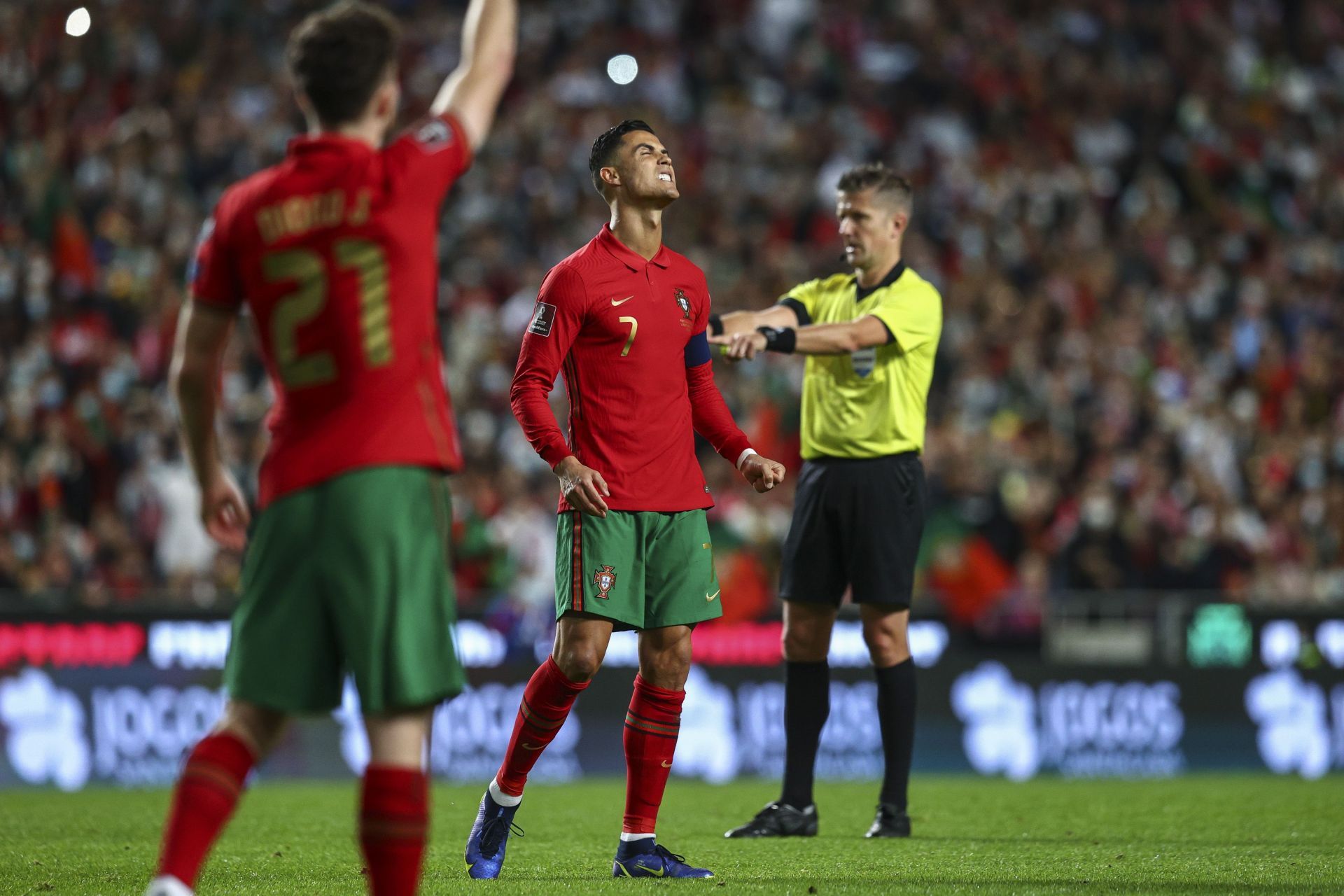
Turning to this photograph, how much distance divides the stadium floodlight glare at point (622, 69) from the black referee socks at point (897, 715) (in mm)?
14221

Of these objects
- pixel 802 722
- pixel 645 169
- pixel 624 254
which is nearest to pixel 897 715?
pixel 802 722

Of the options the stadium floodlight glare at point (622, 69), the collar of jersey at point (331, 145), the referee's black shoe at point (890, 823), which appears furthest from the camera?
the stadium floodlight glare at point (622, 69)

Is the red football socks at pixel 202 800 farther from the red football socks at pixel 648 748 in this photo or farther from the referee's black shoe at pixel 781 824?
the referee's black shoe at pixel 781 824

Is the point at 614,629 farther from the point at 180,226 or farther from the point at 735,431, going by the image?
the point at 180,226

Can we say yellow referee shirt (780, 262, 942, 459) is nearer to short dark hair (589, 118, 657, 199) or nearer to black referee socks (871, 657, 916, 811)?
black referee socks (871, 657, 916, 811)

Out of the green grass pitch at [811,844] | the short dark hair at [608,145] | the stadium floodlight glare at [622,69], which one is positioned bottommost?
the green grass pitch at [811,844]

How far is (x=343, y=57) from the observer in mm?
3748

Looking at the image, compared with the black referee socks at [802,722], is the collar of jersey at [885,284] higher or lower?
higher

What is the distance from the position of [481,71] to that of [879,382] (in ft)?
12.0

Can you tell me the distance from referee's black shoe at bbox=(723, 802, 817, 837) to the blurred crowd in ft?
17.5

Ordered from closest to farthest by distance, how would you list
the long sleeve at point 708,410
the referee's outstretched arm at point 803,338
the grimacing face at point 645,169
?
the grimacing face at point 645,169 < the long sleeve at point 708,410 < the referee's outstretched arm at point 803,338

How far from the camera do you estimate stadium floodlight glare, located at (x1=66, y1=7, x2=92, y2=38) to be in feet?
63.0

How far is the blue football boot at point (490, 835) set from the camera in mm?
5703

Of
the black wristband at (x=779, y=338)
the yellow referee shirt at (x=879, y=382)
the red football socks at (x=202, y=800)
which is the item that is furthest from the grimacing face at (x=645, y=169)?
the red football socks at (x=202, y=800)
